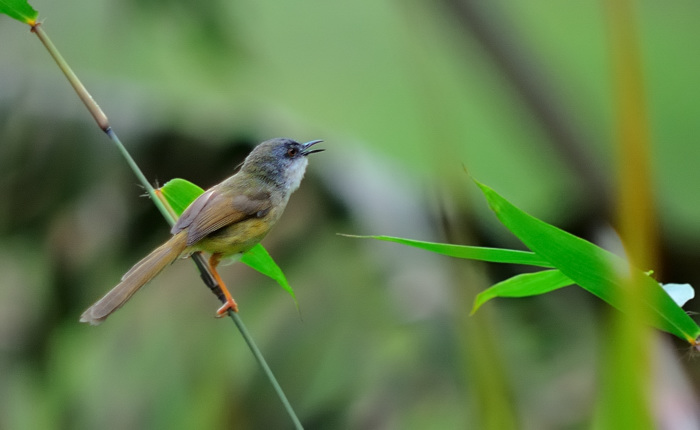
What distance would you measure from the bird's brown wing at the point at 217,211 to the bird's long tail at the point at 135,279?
→ 0.03 m

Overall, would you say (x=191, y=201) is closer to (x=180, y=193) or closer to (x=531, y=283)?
(x=180, y=193)

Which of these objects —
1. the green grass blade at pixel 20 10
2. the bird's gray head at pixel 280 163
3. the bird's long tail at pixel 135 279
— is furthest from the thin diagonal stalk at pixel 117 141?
the bird's gray head at pixel 280 163

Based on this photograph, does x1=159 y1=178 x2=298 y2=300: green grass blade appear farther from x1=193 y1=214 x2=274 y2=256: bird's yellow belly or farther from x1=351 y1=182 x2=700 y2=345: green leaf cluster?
x1=351 y1=182 x2=700 y2=345: green leaf cluster

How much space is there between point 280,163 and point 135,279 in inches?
21.5

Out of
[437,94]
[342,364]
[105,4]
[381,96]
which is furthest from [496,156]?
[437,94]

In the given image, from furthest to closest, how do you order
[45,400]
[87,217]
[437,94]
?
[45,400]
[87,217]
[437,94]

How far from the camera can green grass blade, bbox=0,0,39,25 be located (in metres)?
1.06

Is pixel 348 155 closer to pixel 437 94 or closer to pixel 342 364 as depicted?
pixel 342 364

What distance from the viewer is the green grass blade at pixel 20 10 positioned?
1.06 metres

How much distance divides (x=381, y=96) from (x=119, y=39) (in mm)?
1817

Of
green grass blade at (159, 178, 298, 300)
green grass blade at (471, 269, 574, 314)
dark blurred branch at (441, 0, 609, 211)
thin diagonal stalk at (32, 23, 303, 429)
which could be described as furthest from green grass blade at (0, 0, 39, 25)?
dark blurred branch at (441, 0, 609, 211)

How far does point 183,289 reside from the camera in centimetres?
375

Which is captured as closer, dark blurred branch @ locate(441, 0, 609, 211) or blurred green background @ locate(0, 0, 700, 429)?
dark blurred branch @ locate(441, 0, 609, 211)

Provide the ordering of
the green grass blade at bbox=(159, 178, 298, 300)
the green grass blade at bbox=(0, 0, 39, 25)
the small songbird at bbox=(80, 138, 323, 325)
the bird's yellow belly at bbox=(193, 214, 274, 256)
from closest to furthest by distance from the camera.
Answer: the green grass blade at bbox=(0, 0, 39, 25), the green grass blade at bbox=(159, 178, 298, 300), the small songbird at bbox=(80, 138, 323, 325), the bird's yellow belly at bbox=(193, 214, 274, 256)
